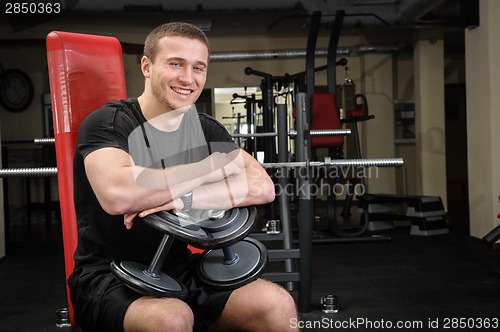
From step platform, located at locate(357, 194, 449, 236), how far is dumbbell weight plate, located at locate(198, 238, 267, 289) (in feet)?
12.1

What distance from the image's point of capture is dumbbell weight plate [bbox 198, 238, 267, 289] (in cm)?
121

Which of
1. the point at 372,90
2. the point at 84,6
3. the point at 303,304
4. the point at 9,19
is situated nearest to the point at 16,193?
the point at 9,19

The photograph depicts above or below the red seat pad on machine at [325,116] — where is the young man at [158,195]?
below

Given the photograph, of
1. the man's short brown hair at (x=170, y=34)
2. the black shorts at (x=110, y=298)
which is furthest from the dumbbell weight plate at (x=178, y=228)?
the man's short brown hair at (x=170, y=34)

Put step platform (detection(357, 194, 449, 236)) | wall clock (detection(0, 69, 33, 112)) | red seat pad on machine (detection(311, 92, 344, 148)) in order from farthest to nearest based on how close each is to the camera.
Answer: wall clock (detection(0, 69, 33, 112)) → step platform (detection(357, 194, 449, 236)) → red seat pad on machine (detection(311, 92, 344, 148))

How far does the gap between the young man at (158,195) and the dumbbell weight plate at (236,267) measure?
0.07 meters

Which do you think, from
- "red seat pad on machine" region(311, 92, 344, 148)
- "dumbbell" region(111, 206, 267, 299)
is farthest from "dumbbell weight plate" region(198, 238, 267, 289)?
"red seat pad on machine" region(311, 92, 344, 148)

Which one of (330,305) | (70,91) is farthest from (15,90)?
(70,91)

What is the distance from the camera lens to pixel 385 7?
510 cm

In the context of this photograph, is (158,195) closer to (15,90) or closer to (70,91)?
(70,91)

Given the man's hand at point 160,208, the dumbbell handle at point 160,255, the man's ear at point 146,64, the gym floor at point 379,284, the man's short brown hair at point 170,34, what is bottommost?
the gym floor at point 379,284

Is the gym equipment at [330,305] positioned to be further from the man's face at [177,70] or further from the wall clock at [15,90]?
the wall clock at [15,90]

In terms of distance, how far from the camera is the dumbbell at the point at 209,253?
1.06m

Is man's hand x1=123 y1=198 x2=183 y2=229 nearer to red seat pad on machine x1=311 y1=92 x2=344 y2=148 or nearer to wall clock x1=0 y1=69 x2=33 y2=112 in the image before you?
red seat pad on machine x1=311 y1=92 x2=344 y2=148
